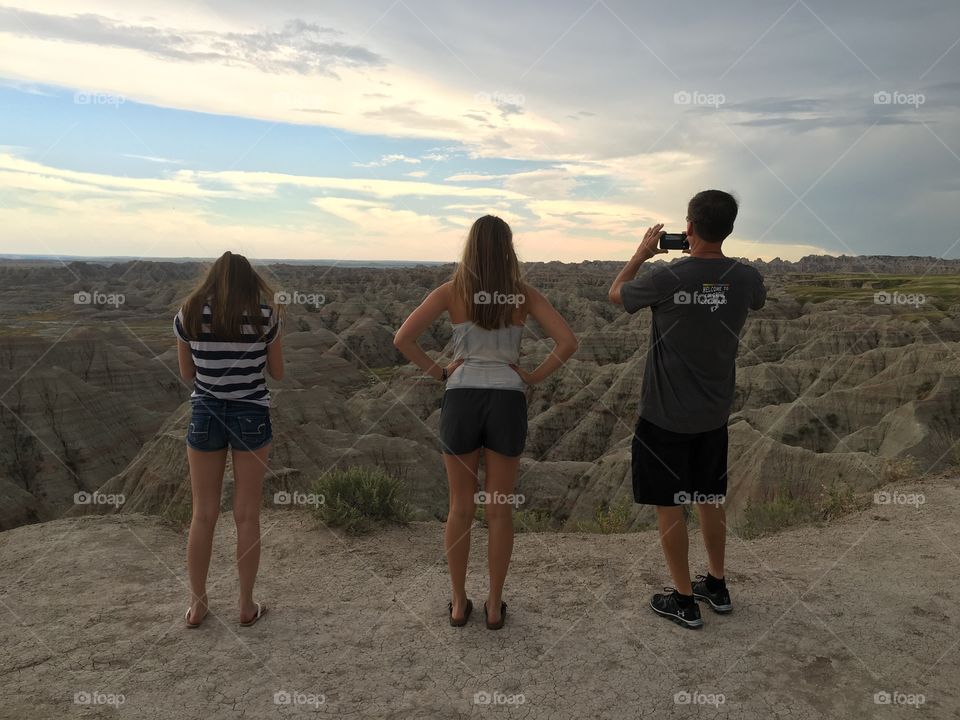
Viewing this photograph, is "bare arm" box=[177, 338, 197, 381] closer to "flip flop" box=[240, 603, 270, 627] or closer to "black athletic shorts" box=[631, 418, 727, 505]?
"flip flop" box=[240, 603, 270, 627]

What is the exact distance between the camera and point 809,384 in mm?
37500

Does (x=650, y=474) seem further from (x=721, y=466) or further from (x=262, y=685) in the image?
(x=262, y=685)

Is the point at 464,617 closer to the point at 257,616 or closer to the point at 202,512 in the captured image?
the point at 257,616

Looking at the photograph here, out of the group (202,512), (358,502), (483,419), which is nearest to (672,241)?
(483,419)

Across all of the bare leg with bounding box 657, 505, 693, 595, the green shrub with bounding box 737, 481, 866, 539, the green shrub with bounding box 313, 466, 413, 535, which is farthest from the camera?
the green shrub with bounding box 737, 481, 866, 539

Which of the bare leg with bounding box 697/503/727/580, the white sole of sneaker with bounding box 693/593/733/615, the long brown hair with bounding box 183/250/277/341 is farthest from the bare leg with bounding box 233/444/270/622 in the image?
the white sole of sneaker with bounding box 693/593/733/615

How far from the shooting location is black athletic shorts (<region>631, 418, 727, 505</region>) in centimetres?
407

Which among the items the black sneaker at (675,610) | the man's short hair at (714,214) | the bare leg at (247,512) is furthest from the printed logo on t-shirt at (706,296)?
the bare leg at (247,512)

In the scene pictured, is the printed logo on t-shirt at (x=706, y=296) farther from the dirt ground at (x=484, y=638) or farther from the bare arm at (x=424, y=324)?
the dirt ground at (x=484, y=638)

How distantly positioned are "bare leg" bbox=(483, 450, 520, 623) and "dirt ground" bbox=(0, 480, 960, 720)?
28 centimetres

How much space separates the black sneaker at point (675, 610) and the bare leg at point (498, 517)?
113 centimetres

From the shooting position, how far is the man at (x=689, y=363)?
391 cm

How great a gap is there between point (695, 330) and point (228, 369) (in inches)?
113

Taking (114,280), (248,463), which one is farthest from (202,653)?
(114,280)
